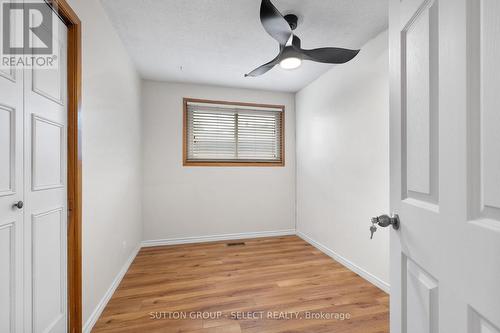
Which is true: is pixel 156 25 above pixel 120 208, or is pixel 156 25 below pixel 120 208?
above

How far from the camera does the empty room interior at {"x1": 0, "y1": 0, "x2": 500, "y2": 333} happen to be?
22.9 inches

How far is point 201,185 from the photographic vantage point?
3.48 meters

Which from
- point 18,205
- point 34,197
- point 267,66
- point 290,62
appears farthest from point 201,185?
point 18,205

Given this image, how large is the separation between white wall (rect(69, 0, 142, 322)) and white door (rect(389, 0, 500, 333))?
181cm

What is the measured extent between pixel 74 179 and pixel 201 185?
2.10 m

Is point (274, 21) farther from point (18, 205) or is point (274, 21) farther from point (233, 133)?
point (233, 133)

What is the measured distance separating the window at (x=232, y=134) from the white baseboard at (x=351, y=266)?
1.35 meters

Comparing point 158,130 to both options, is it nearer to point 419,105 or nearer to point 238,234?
point 238,234

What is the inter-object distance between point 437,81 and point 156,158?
3.28 meters

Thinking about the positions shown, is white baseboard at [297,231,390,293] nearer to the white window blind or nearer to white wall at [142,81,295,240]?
white wall at [142,81,295,240]

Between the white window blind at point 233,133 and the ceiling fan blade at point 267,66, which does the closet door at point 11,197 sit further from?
the white window blind at point 233,133

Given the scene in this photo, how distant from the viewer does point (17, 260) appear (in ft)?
3.35

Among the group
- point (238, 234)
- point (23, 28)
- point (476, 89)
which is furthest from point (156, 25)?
point (238, 234)
